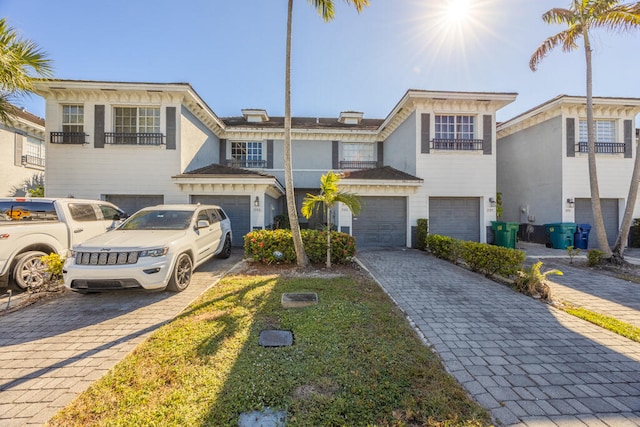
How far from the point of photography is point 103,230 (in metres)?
6.85

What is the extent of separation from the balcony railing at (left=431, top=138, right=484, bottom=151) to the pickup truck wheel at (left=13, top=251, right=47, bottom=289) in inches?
511

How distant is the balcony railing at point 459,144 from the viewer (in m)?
11.1

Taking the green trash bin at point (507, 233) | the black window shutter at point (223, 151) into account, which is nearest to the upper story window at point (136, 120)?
the black window shutter at point (223, 151)

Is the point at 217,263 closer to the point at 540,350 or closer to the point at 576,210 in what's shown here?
the point at 540,350

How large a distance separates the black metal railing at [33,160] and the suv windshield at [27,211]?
38.5ft

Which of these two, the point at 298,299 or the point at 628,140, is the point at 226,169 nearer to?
the point at 298,299

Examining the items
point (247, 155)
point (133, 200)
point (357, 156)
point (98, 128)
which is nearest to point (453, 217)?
point (357, 156)

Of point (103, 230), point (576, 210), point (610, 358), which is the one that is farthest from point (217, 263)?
point (576, 210)

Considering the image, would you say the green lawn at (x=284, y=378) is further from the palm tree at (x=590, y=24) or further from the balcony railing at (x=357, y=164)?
the balcony railing at (x=357, y=164)

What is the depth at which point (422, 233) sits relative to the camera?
10695 mm

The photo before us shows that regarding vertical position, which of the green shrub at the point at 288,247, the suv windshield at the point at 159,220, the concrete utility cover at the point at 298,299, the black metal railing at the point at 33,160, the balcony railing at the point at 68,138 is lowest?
the concrete utility cover at the point at 298,299

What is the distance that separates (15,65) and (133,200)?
580cm

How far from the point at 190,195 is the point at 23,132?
35.0ft

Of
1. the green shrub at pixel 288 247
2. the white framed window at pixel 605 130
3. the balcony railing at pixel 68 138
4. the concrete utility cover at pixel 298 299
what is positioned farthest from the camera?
the white framed window at pixel 605 130
